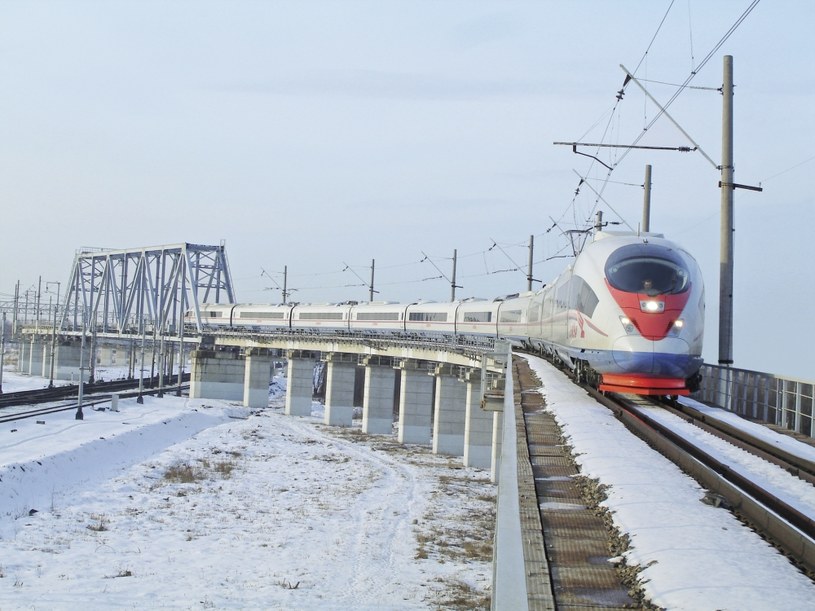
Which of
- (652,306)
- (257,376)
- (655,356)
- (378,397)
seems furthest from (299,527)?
(257,376)

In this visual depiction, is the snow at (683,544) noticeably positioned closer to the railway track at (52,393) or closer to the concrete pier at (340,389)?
the railway track at (52,393)

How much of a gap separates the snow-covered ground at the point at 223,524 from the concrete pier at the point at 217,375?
31.8 meters

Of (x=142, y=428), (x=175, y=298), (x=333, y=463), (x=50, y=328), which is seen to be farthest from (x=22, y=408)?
(x=50, y=328)

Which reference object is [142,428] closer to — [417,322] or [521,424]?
[417,322]

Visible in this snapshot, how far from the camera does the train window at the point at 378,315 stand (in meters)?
67.0

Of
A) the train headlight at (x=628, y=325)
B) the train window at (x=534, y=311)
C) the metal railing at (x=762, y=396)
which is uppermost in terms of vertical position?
the train window at (x=534, y=311)

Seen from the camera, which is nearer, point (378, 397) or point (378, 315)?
point (378, 397)

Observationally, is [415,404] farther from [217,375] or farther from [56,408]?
[217,375]

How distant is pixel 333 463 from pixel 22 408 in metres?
22.4

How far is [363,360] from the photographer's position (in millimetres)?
61625

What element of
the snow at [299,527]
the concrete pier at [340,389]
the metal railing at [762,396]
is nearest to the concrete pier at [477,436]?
the snow at [299,527]

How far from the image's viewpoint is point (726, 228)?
19969mm

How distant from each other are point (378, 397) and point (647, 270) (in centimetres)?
4448

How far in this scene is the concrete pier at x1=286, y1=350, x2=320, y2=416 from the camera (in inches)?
2778
